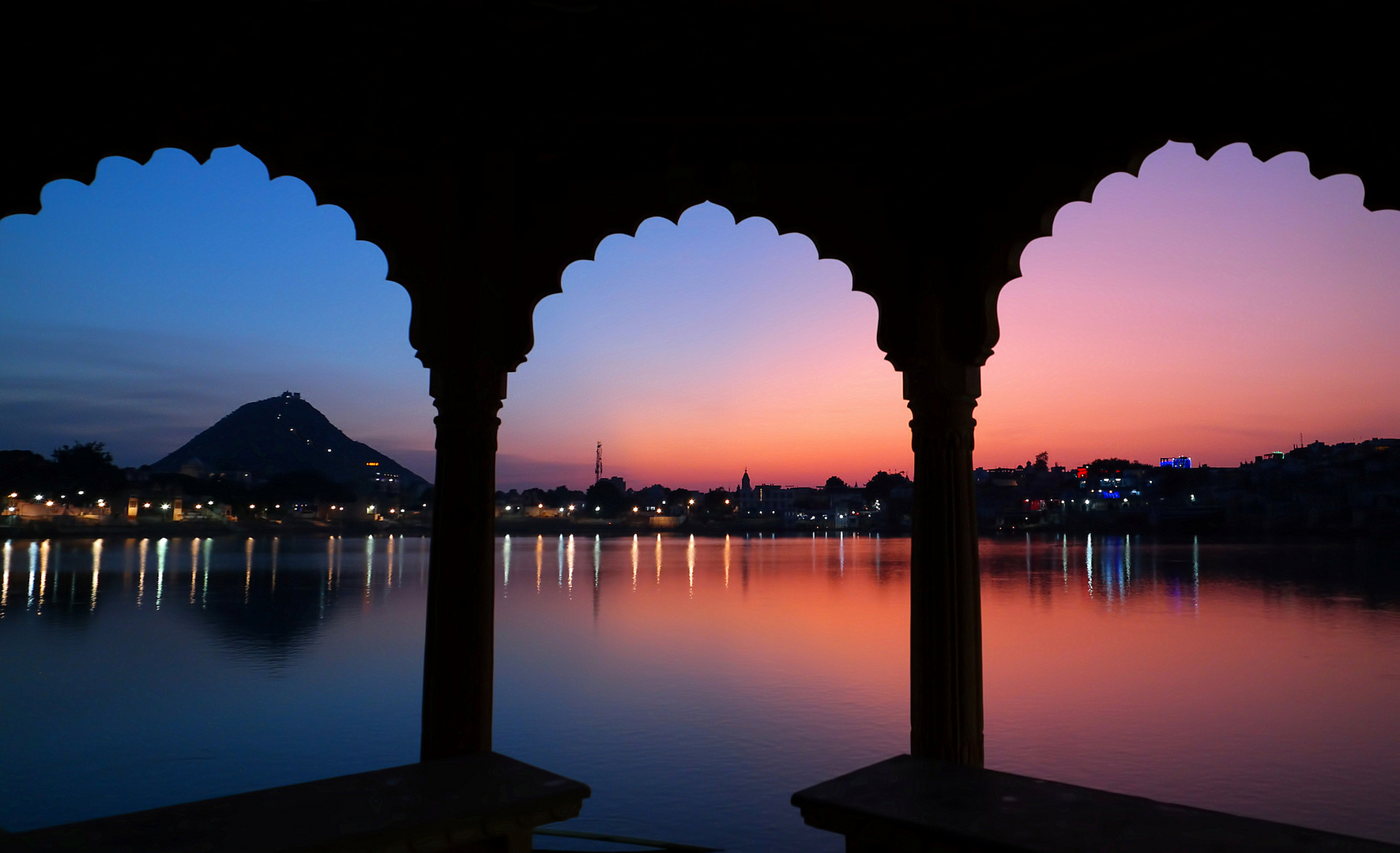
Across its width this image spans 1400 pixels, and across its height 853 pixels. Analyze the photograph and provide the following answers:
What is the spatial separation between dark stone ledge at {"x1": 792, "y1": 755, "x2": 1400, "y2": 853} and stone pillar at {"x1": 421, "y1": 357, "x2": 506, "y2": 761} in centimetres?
154

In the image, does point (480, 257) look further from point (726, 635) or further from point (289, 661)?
point (726, 635)

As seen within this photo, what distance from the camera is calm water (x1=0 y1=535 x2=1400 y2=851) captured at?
37.8 feet

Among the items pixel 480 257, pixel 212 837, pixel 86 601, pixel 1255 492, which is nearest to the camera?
pixel 212 837

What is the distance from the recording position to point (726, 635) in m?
24.8

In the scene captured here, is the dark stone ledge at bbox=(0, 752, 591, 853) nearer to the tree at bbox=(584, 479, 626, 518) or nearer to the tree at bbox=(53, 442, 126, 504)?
the tree at bbox=(53, 442, 126, 504)

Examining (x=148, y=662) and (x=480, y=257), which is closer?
(x=480, y=257)

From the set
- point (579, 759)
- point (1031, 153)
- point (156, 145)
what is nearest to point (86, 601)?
point (579, 759)

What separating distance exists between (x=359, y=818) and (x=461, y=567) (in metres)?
1.35

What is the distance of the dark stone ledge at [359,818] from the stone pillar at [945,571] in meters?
1.49

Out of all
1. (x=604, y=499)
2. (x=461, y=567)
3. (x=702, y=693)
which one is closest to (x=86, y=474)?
(x=604, y=499)

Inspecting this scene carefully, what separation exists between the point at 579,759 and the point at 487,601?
30.7 ft

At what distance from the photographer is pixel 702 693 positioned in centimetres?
1744

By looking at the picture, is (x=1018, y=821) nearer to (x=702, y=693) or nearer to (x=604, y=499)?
(x=702, y=693)

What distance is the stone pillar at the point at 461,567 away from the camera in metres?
4.14
